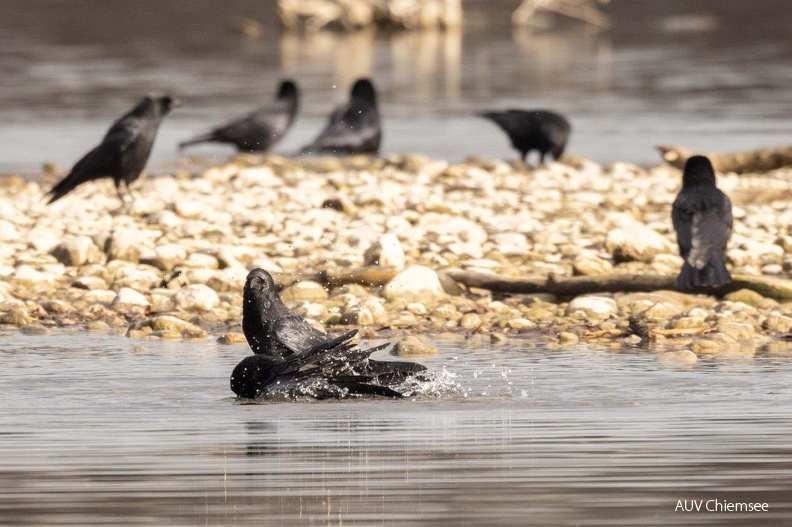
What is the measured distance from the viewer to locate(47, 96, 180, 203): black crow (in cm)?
1401

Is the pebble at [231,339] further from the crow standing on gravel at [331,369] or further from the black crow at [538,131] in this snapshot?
the black crow at [538,131]

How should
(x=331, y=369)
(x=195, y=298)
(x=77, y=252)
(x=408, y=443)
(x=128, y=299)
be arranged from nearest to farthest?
1. (x=408, y=443)
2. (x=331, y=369)
3. (x=195, y=298)
4. (x=128, y=299)
5. (x=77, y=252)

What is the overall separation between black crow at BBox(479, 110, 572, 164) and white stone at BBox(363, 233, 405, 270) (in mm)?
6468

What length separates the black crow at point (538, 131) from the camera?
17234mm

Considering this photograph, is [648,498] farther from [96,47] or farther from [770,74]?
[96,47]

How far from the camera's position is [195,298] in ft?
32.9

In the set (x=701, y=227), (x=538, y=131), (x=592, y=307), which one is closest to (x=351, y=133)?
(x=538, y=131)

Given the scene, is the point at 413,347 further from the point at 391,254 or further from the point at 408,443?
the point at 408,443

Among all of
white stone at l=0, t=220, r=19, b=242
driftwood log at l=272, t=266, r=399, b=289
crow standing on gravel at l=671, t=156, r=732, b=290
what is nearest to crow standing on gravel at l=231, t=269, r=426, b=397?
driftwood log at l=272, t=266, r=399, b=289

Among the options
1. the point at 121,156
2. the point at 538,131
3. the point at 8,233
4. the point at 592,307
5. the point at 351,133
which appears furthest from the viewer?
the point at 351,133

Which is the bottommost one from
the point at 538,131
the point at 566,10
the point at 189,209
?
the point at 189,209

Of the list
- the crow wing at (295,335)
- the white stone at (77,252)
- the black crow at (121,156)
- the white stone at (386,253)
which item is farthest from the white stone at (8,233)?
the crow wing at (295,335)

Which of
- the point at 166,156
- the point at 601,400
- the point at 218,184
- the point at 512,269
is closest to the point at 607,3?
the point at 166,156

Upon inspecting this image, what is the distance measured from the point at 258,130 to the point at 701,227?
9111mm
